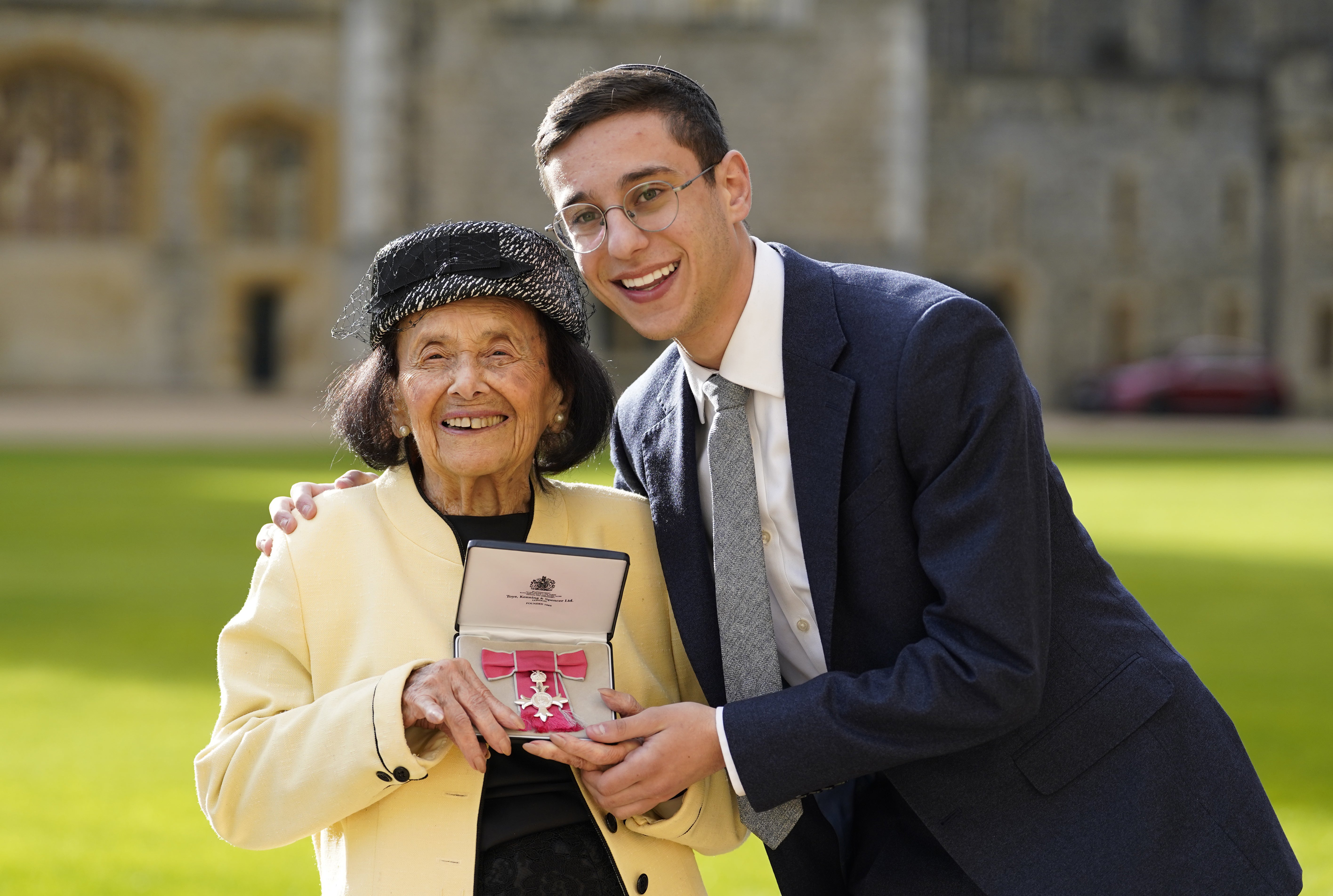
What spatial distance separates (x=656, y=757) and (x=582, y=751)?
0.12m

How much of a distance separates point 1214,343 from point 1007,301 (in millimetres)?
4850

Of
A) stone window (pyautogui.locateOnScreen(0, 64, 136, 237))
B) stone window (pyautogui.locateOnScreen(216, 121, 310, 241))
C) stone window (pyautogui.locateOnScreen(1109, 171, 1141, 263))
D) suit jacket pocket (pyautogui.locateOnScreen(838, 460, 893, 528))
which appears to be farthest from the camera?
stone window (pyautogui.locateOnScreen(1109, 171, 1141, 263))

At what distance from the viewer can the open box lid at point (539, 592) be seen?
7.66ft

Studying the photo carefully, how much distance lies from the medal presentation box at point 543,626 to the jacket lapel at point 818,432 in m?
0.31

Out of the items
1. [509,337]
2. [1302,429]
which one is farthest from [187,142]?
[509,337]

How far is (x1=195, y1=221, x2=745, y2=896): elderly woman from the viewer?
232 cm

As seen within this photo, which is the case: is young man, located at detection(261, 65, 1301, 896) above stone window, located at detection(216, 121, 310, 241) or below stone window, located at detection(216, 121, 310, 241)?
below

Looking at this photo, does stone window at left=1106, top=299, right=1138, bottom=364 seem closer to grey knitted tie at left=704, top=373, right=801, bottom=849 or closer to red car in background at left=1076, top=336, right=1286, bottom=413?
red car in background at left=1076, top=336, right=1286, bottom=413

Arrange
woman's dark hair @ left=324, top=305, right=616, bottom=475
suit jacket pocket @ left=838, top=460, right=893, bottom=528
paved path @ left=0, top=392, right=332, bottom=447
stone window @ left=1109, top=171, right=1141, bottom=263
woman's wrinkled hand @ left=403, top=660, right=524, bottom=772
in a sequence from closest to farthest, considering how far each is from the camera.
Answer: woman's wrinkled hand @ left=403, top=660, right=524, bottom=772 < suit jacket pocket @ left=838, top=460, right=893, bottom=528 < woman's dark hair @ left=324, top=305, right=616, bottom=475 < paved path @ left=0, top=392, right=332, bottom=447 < stone window @ left=1109, top=171, right=1141, bottom=263

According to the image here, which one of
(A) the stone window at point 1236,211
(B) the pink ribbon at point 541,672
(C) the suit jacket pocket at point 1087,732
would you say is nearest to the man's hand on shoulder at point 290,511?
(B) the pink ribbon at point 541,672

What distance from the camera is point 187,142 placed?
28922mm

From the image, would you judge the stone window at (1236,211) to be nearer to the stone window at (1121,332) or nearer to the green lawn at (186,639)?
the stone window at (1121,332)

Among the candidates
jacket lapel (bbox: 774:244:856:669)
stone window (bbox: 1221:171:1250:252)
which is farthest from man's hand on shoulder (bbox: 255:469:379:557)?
stone window (bbox: 1221:171:1250:252)

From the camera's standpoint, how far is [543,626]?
94.9 inches
